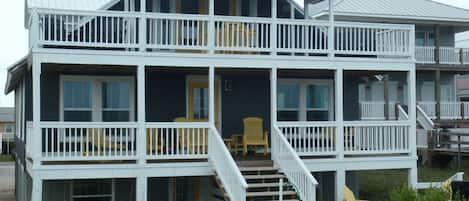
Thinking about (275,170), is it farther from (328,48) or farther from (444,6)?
(444,6)

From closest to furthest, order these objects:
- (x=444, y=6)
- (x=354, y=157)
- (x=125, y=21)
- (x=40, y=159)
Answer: (x=40, y=159)
(x=125, y=21)
(x=354, y=157)
(x=444, y=6)

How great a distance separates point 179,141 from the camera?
17703 mm

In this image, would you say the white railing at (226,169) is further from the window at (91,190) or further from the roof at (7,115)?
the roof at (7,115)

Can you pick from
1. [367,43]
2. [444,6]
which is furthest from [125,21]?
[444,6]

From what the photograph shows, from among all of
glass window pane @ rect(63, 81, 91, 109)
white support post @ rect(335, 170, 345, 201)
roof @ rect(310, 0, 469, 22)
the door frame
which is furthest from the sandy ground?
roof @ rect(310, 0, 469, 22)

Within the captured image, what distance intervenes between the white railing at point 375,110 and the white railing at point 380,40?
600 inches

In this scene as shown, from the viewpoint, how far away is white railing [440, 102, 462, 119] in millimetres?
35844

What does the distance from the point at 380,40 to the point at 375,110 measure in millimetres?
16163

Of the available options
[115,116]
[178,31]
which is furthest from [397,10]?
[115,116]

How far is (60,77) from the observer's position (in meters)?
18.8

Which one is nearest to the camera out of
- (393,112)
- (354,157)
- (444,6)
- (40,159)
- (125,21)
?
(40,159)

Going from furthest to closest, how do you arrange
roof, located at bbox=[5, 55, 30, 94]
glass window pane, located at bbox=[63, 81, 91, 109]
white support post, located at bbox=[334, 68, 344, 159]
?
roof, located at bbox=[5, 55, 30, 94]
glass window pane, located at bbox=[63, 81, 91, 109]
white support post, located at bbox=[334, 68, 344, 159]

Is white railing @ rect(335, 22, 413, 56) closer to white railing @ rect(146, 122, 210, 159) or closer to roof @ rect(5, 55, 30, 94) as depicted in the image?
white railing @ rect(146, 122, 210, 159)

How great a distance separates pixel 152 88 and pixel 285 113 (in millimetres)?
4217
